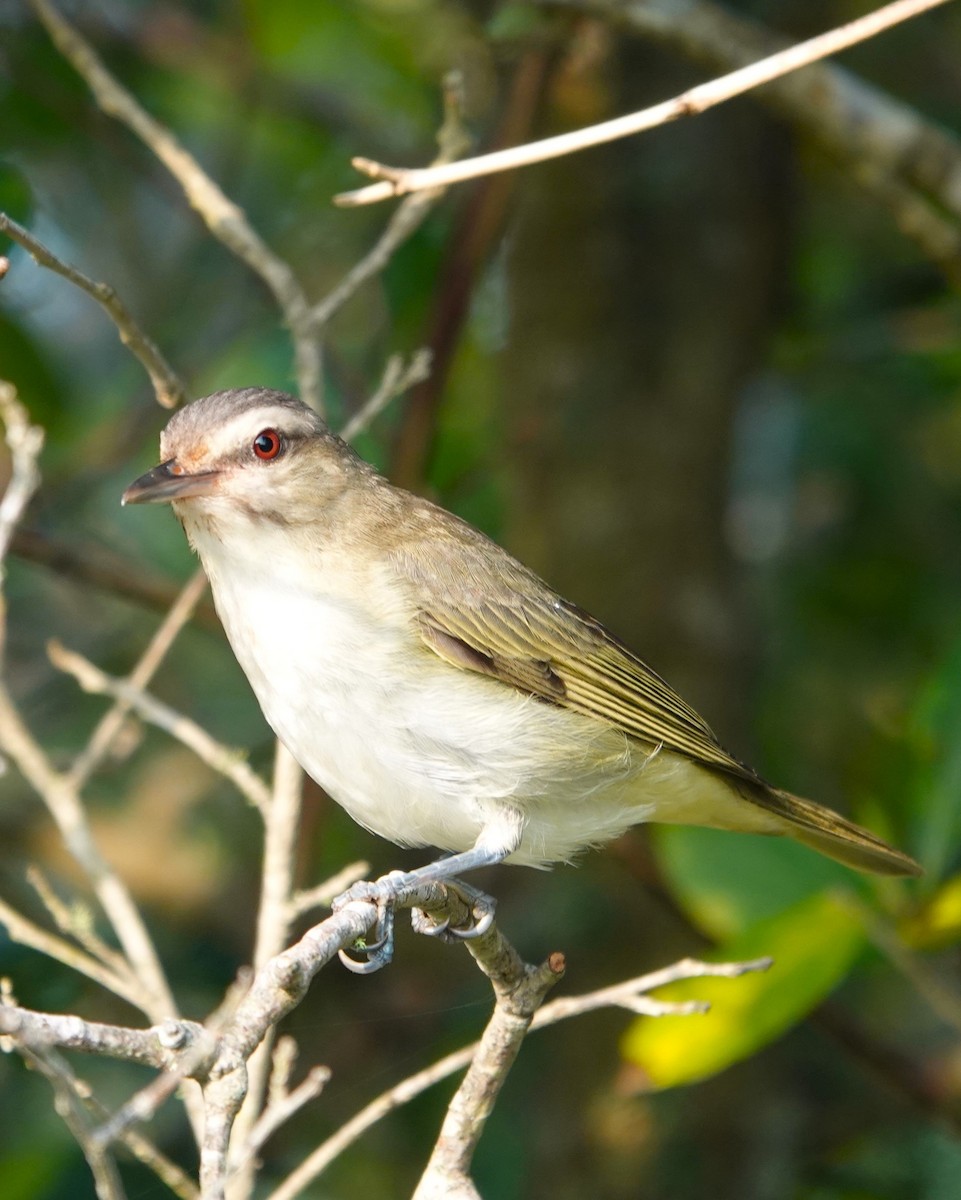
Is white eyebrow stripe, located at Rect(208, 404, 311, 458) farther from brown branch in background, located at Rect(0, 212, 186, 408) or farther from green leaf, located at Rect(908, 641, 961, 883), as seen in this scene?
green leaf, located at Rect(908, 641, 961, 883)

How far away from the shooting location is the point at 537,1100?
18.8ft

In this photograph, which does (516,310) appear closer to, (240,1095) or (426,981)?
(426,981)

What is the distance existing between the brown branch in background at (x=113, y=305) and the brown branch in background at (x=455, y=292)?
1408mm

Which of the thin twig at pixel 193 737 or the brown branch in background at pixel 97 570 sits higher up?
the brown branch in background at pixel 97 570

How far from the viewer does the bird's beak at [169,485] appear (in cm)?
317

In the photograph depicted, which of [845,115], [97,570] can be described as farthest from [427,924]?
[845,115]

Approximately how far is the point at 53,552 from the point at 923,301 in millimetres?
3378

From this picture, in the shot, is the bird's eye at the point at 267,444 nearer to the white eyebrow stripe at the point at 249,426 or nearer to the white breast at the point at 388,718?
the white eyebrow stripe at the point at 249,426

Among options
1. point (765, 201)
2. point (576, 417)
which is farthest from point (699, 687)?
point (765, 201)

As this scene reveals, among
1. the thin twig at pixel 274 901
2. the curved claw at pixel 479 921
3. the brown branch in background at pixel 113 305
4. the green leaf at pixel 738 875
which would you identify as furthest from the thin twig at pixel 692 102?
the green leaf at pixel 738 875

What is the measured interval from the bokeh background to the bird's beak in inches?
49.4

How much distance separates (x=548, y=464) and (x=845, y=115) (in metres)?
1.71

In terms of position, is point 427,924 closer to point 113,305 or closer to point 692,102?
point 113,305

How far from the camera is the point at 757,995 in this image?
3725 mm
